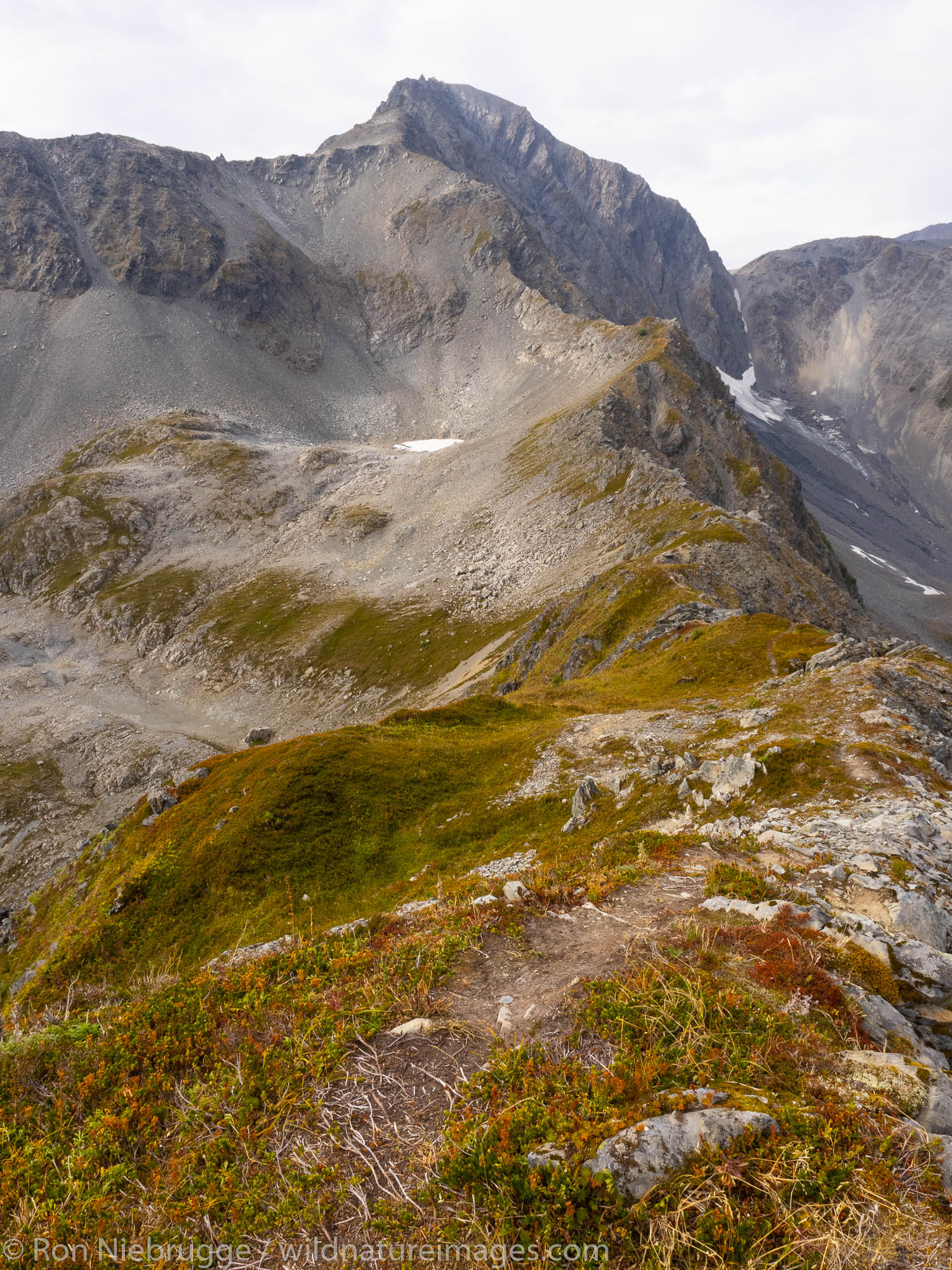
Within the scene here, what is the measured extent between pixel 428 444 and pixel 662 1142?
15175 centimetres

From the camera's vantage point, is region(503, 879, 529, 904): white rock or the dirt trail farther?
region(503, 879, 529, 904): white rock

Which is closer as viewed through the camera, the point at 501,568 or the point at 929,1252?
the point at 929,1252

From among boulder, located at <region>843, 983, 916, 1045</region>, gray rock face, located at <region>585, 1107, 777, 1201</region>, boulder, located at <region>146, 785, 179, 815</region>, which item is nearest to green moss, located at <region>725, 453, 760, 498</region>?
boulder, located at <region>146, 785, 179, 815</region>

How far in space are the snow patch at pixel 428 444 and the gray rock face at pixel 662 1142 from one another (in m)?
143

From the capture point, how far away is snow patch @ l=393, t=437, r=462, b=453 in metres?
144

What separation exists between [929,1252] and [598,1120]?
Result: 2458mm

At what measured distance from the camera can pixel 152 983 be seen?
8477 mm

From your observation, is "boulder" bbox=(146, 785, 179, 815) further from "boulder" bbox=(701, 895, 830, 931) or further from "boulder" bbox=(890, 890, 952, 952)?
"boulder" bbox=(890, 890, 952, 952)

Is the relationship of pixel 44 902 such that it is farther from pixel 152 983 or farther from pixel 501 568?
pixel 501 568

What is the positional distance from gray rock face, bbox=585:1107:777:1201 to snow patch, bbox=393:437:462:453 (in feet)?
469

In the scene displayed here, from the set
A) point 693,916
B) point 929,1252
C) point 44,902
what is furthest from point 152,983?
point 44,902

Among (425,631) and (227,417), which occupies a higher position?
(227,417)

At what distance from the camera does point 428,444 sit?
14738cm

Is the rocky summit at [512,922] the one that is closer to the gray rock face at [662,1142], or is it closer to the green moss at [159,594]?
the gray rock face at [662,1142]
